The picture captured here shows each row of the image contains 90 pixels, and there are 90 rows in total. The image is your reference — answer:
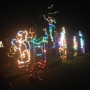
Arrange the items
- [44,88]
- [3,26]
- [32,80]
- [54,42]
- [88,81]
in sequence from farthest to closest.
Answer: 1. [54,42]
2. [3,26]
3. [32,80]
4. [88,81]
5. [44,88]

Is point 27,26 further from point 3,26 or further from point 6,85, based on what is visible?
point 6,85

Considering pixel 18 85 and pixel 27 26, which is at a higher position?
pixel 27 26

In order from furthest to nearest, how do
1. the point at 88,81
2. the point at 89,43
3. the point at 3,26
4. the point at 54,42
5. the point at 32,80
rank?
the point at 89,43
the point at 54,42
the point at 3,26
the point at 32,80
the point at 88,81

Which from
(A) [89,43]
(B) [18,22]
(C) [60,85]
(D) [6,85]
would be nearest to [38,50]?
(B) [18,22]

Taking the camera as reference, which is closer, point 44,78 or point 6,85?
point 6,85

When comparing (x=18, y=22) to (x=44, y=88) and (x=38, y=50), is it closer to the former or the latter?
(x=38, y=50)

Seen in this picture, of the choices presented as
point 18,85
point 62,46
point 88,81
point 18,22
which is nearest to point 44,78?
point 18,85

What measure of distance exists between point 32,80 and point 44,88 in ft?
5.65

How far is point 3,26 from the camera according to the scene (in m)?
23.7

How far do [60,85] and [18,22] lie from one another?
16.7 m

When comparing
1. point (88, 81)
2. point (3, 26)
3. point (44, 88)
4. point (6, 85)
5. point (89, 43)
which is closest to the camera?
point (6, 85)

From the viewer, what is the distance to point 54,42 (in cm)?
2531

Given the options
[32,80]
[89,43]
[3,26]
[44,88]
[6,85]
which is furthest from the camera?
[89,43]

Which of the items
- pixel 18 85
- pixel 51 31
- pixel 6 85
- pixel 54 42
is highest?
pixel 51 31
